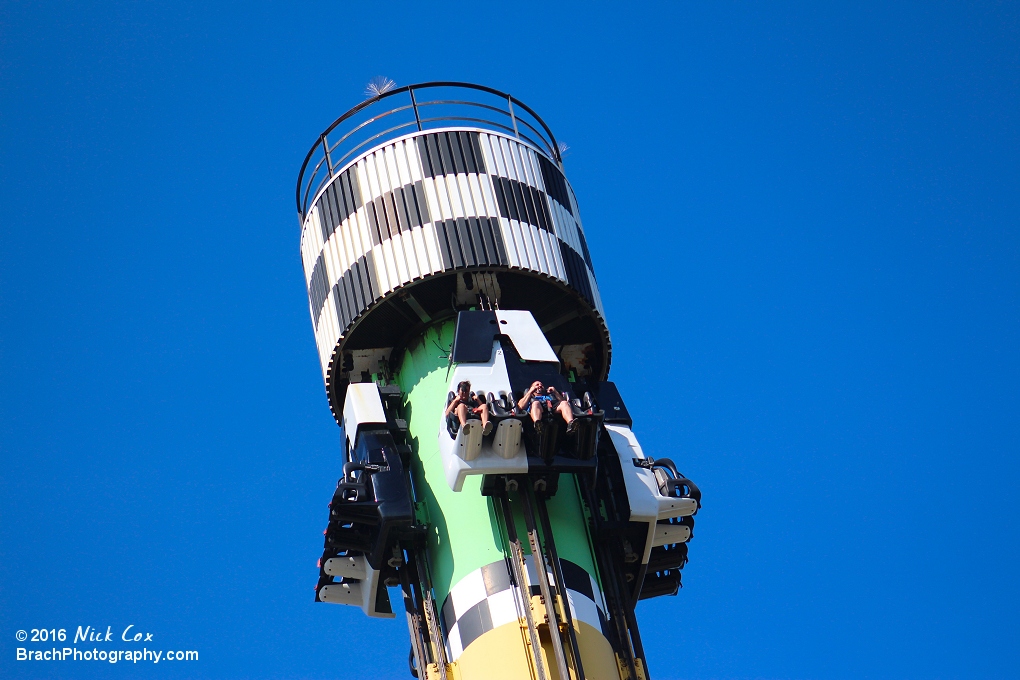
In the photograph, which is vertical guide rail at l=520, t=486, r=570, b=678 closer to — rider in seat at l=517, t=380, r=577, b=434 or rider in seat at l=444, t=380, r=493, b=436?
rider in seat at l=517, t=380, r=577, b=434

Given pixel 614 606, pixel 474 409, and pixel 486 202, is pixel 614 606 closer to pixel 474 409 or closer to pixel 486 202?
pixel 474 409

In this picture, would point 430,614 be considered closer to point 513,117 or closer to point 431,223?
point 431,223

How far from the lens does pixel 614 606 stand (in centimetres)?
3089

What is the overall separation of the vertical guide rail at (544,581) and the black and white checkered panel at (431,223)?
5.89m

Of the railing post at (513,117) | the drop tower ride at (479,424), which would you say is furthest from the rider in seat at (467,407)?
the railing post at (513,117)

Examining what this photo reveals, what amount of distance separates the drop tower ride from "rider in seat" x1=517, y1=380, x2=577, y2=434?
2.7 inches

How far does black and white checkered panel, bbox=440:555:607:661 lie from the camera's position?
95.8ft

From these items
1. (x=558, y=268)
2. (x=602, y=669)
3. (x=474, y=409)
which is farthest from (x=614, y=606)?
(x=558, y=268)

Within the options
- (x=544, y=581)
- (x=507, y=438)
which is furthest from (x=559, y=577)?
(x=507, y=438)

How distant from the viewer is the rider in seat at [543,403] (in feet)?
96.0

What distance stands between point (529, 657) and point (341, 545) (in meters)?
5.52

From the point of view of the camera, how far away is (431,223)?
32969 mm

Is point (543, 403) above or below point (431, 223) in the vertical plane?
below

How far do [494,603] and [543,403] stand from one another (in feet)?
14.3
